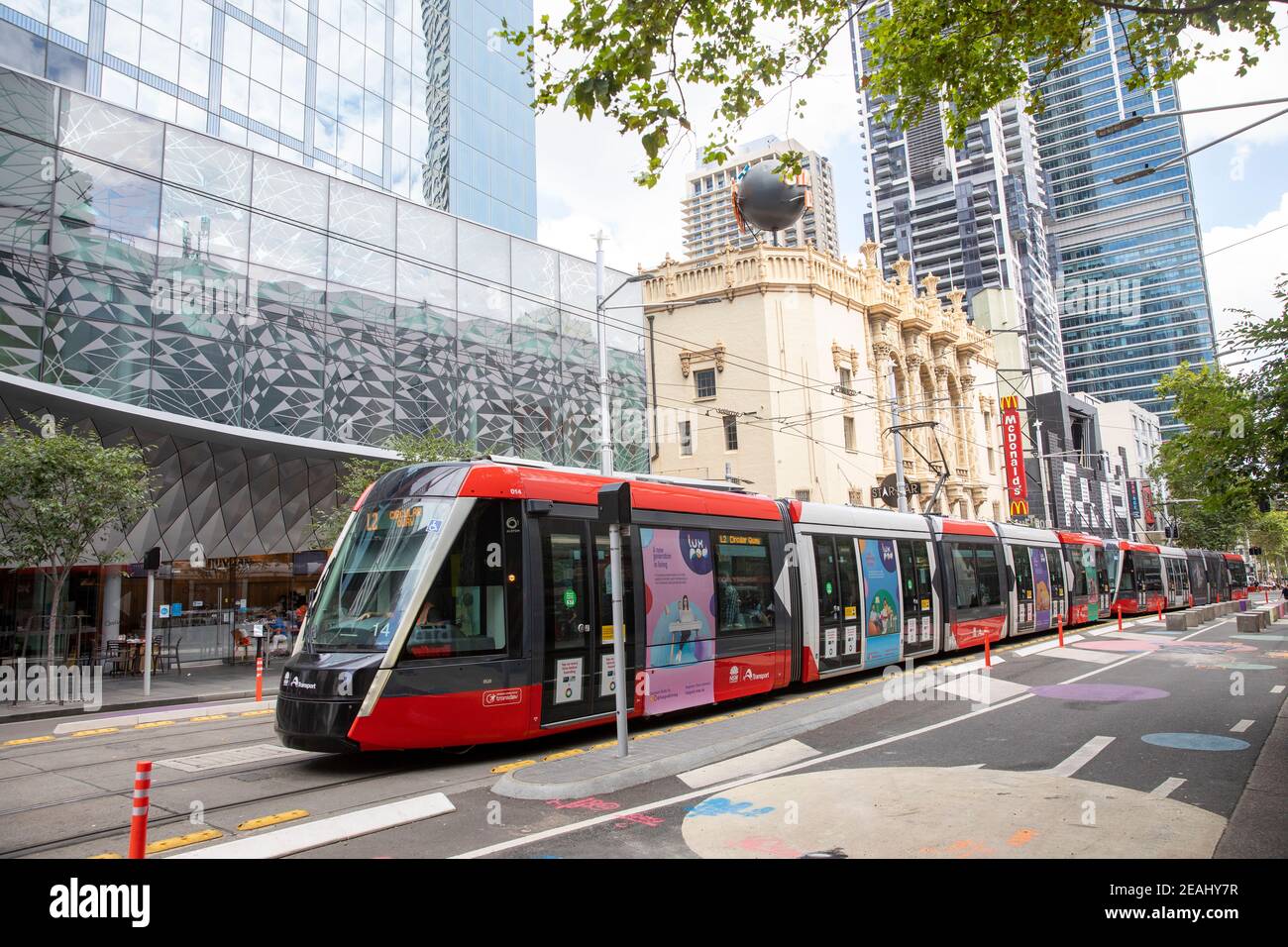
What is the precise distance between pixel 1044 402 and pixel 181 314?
221 feet

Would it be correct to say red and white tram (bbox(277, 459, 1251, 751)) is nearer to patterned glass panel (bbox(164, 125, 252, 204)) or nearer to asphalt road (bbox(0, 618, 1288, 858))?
asphalt road (bbox(0, 618, 1288, 858))

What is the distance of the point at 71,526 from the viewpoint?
1652cm

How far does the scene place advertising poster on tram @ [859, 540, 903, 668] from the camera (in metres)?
15.0

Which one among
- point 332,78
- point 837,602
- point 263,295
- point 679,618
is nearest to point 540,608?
point 679,618

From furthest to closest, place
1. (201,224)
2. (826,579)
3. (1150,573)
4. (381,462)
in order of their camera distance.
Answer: (1150,573), (381,462), (201,224), (826,579)

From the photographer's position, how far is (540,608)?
910 centimetres

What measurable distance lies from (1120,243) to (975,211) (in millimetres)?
23827

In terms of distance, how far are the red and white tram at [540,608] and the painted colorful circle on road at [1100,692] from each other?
126 inches

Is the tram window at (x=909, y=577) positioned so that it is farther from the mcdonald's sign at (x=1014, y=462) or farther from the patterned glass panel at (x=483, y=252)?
the mcdonald's sign at (x=1014, y=462)

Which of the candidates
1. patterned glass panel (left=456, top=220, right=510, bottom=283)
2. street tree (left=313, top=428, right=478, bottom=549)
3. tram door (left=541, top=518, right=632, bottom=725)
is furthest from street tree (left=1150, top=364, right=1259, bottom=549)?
patterned glass panel (left=456, top=220, right=510, bottom=283)

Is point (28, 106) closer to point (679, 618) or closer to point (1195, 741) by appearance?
point (679, 618)

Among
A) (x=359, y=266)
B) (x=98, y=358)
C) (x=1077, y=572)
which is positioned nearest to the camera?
(x=98, y=358)

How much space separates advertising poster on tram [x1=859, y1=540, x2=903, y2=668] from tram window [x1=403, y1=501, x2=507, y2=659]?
27.1ft

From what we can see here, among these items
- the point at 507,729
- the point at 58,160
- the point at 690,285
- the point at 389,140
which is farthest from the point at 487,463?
the point at 389,140
